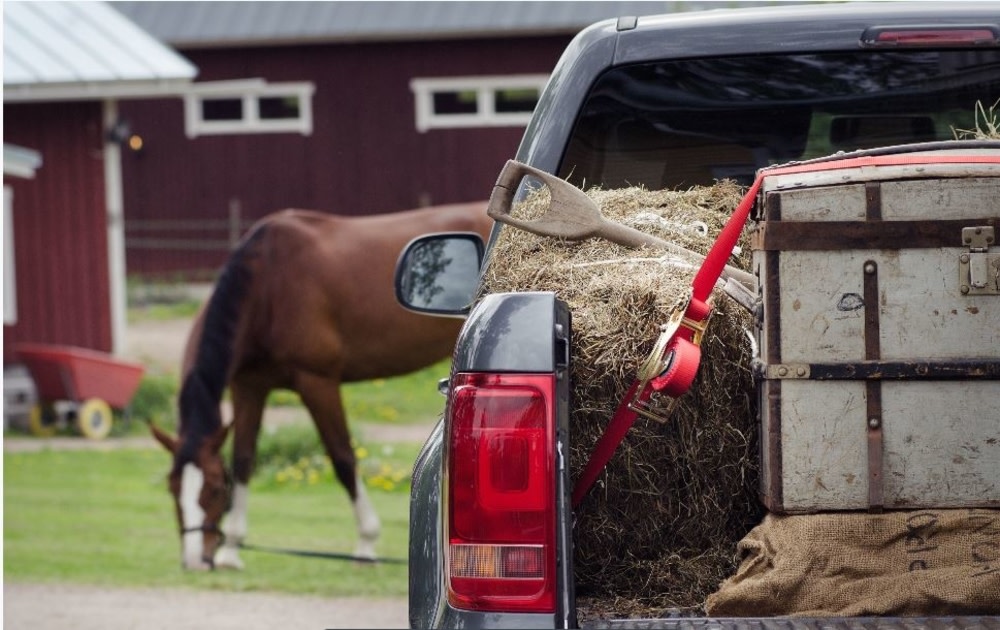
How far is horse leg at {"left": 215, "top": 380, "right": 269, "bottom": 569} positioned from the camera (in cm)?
856

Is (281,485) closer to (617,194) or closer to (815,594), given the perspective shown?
(617,194)

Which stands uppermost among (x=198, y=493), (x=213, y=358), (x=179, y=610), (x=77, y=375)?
(x=213, y=358)

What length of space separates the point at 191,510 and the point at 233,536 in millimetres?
723

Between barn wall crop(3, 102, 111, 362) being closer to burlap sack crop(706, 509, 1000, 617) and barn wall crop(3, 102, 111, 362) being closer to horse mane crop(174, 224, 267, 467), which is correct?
horse mane crop(174, 224, 267, 467)

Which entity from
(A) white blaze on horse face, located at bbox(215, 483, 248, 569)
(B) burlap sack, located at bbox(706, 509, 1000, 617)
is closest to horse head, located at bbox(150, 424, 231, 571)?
(A) white blaze on horse face, located at bbox(215, 483, 248, 569)

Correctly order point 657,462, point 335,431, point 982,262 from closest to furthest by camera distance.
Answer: point 982,262
point 657,462
point 335,431

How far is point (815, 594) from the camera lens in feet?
7.55

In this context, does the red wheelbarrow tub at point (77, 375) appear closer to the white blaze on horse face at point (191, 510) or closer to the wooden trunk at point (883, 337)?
the white blaze on horse face at point (191, 510)

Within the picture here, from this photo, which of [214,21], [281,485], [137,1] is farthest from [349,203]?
[281,485]

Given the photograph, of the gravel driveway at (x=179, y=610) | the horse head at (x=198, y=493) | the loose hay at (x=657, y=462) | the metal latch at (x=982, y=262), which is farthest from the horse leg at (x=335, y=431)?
the metal latch at (x=982, y=262)

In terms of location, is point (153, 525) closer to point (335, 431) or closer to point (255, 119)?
point (335, 431)

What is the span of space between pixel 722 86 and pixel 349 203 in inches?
779

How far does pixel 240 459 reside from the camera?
29.8 feet

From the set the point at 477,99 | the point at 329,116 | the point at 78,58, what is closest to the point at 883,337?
the point at 78,58
